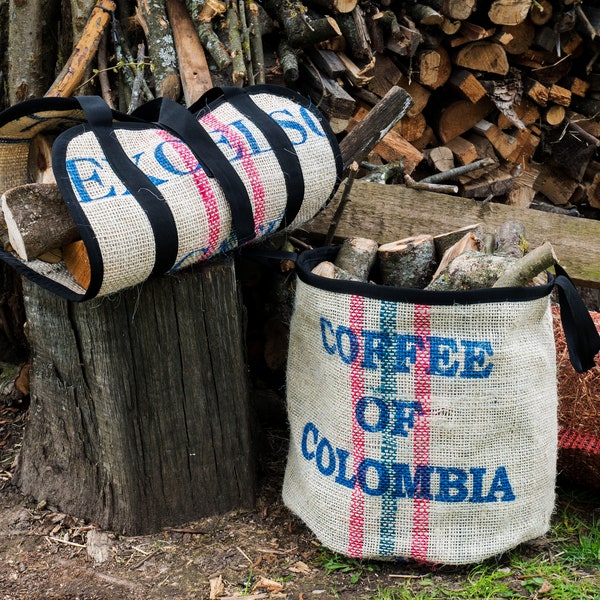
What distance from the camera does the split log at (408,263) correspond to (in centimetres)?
213

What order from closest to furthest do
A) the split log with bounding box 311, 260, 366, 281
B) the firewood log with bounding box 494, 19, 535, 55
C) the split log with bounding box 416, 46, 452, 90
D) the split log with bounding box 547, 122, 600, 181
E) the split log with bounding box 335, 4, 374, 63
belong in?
the split log with bounding box 311, 260, 366, 281
the split log with bounding box 335, 4, 374, 63
the split log with bounding box 416, 46, 452, 90
the firewood log with bounding box 494, 19, 535, 55
the split log with bounding box 547, 122, 600, 181

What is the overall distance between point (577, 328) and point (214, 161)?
102 cm

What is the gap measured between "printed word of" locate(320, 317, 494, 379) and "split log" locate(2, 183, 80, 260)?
2.45ft

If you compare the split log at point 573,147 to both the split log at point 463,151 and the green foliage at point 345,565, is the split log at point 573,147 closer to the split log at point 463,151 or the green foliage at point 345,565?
the split log at point 463,151

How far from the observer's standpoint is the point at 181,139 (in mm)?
1905

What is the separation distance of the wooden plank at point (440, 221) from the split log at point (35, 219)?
1.02m

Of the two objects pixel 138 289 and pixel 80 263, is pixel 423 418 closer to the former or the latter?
pixel 138 289

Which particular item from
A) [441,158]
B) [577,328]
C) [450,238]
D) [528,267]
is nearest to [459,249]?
[450,238]

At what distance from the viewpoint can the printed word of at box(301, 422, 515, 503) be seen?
194 centimetres

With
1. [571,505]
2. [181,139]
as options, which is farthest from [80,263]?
[571,505]

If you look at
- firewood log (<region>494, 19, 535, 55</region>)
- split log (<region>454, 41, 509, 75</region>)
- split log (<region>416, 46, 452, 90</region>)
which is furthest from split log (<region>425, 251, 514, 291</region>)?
firewood log (<region>494, 19, 535, 55</region>)

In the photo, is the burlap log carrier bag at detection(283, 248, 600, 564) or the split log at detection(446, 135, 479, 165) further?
the split log at detection(446, 135, 479, 165)

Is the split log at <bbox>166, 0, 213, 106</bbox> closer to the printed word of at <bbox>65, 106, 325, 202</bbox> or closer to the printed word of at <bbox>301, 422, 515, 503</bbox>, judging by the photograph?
the printed word of at <bbox>65, 106, 325, 202</bbox>

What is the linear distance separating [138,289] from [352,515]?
84 centimetres
